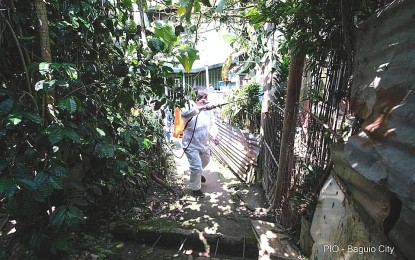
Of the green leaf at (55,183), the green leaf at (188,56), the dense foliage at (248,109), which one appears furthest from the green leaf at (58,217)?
the dense foliage at (248,109)

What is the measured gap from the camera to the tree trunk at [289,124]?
337 cm

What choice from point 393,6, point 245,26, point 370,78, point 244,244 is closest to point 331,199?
point 370,78

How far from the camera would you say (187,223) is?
417 centimetres

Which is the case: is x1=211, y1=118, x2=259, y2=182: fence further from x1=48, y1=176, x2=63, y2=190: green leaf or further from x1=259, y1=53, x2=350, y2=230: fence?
x1=48, y1=176, x2=63, y2=190: green leaf

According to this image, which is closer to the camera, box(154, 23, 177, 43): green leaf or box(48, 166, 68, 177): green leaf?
box(48, 166, 68, 177): green leaf

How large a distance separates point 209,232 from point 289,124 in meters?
1.68

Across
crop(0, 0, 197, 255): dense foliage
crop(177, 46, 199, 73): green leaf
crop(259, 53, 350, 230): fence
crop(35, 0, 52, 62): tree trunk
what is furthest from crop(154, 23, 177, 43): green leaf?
crop(259, 53, 350, 230): fence

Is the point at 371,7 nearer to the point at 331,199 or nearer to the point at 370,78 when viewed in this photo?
the point at 370,78

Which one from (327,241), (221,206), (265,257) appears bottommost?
(221,206)

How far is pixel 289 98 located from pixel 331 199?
150 cm

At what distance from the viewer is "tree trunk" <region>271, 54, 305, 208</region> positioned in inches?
132

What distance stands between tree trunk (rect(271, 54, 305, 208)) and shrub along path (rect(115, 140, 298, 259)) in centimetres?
53

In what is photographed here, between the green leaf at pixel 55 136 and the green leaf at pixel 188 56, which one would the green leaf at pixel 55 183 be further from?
the green leaf at pixel 188 56

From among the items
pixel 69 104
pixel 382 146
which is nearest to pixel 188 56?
pixel 69 104
